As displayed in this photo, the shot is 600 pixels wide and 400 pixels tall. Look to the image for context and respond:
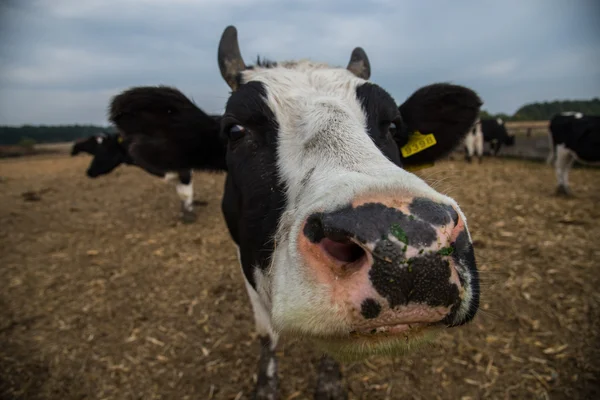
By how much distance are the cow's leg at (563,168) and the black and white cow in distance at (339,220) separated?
28.3 feet

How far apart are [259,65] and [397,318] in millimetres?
2242

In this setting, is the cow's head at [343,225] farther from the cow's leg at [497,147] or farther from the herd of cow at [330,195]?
the cow's leg at [497,147]

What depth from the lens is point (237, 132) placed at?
1998mm

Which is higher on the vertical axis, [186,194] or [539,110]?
[539,110]

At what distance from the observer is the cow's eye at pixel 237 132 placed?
1986 millimetres

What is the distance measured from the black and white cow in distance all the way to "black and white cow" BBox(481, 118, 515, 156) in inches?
741

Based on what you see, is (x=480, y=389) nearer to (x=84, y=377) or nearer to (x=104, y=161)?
(x=84, y=377)

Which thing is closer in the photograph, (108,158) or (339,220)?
(339,220)

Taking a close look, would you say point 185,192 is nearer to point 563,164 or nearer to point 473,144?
point 563,164

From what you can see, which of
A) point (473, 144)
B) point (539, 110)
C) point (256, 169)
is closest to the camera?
point (256, 169)

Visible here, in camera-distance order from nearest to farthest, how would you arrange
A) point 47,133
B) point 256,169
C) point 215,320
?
point 256,169
point 215,320
point 47,133

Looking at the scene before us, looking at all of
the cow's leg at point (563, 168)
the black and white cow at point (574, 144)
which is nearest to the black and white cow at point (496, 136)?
the black and white cow at point (574, 144)

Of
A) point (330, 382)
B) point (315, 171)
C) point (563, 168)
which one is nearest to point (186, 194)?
point (330, 382)

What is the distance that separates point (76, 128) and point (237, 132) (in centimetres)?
8418
